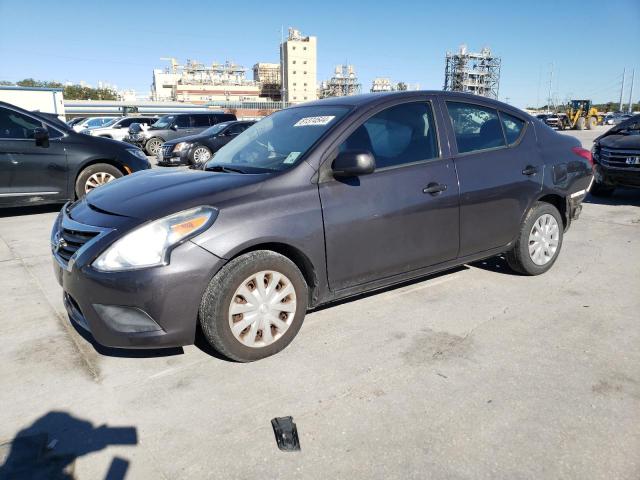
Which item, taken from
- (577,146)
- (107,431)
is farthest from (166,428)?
(577,146)

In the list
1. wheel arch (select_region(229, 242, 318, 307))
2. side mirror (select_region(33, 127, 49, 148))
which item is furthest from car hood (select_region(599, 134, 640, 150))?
side mirror (select_region(33, 127, 49, 148))

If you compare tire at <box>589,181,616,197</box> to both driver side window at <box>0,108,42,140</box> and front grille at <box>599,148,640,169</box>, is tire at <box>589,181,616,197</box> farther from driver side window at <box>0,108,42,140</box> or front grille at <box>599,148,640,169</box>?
driver side window at <box>0,108,42,140</box>

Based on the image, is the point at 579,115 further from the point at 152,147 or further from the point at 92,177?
the point at 92,177

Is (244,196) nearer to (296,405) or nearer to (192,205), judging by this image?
(192,205)

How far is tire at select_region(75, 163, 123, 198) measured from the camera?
7.43m

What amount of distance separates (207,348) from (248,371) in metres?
0.44

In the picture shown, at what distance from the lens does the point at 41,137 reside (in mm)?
7016

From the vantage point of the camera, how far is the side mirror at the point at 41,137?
700cm

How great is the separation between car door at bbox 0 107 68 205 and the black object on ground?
6307 millimetres

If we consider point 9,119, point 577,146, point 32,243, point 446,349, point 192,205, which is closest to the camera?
point 192,205

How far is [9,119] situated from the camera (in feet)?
23.0

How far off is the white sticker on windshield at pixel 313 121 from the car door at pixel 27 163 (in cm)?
513

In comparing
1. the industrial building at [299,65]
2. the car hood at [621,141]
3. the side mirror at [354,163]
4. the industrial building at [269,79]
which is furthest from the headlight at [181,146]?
the industrial building at [269,79]

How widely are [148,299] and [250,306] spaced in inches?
Result: 22.8
